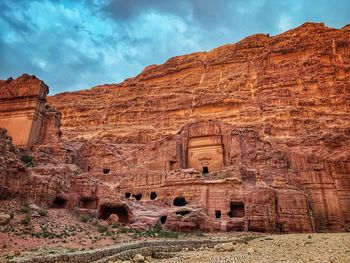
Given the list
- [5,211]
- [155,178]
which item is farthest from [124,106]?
[5,211]

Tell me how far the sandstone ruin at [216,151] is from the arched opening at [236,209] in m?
0.08

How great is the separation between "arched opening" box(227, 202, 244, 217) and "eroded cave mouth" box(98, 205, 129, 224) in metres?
8.31

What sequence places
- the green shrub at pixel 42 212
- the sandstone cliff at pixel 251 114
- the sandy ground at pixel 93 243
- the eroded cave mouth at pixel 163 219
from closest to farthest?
1. the sandy ground at pixel 93 243
2. the green shrub at pixel 42 212
3. the eroded cave mouth at pixel 163 219
4. the sandstone cliff at pixel 251 114

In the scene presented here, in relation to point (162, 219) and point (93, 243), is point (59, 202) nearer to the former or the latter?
point (93, 243)

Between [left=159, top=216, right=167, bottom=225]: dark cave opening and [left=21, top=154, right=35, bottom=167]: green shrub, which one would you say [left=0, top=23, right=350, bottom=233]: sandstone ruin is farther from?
[left=21, top=154, right=35, bottom=167]: green shrub

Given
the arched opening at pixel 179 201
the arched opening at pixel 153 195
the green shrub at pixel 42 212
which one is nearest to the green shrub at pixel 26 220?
the green shrub at pixel 42 212

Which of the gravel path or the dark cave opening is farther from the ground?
the dark cave opening

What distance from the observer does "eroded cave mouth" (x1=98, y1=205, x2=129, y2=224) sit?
24.7 m

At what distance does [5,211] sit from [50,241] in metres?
3.45

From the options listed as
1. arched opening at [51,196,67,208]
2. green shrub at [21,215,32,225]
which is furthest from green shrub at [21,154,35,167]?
green shrub at [21,215,32,225]

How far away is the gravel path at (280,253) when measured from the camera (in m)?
13.4

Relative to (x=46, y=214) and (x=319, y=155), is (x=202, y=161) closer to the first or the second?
(x=319, y=155)

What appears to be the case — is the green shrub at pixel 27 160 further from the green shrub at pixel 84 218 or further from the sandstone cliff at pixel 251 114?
the sandstone cliff at pixel 251 114

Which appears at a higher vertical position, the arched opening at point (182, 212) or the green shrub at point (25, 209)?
the arched opening at point (182, 212)
